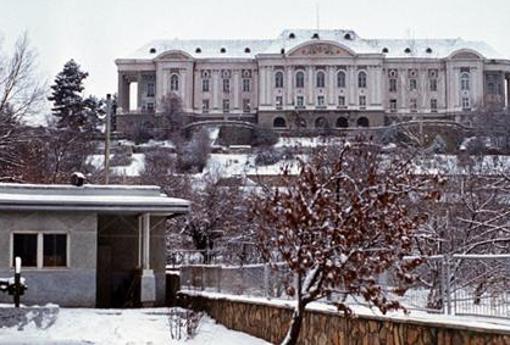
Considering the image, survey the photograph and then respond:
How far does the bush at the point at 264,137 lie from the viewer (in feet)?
328

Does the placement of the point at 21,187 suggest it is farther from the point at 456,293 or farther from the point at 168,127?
the point at 168,127

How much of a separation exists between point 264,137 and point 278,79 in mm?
18080

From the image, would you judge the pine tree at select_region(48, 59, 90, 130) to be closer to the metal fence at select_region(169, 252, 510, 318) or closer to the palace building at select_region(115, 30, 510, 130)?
the palace building at select_region(115, 30, 510, 130)

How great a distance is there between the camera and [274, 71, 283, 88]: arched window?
117000 millimetres

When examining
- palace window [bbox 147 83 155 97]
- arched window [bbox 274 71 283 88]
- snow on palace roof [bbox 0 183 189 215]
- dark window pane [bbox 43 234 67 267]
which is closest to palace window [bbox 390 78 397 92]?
arched window [bbox 274 71 283 88]

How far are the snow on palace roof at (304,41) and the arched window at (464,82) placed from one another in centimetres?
361

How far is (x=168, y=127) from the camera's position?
351 ft

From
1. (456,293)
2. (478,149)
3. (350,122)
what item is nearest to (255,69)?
(350,122)

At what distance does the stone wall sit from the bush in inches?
3157

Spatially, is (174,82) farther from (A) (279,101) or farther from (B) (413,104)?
(B) (413,104)

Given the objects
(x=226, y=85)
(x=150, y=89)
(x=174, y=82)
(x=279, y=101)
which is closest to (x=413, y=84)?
(x=279, y=101)

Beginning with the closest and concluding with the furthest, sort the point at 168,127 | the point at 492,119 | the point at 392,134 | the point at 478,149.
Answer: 1. the point at 478,149
2. the point at 392,134
3. the point at 492,119
4. the point at 168,127

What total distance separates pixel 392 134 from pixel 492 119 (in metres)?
15.8

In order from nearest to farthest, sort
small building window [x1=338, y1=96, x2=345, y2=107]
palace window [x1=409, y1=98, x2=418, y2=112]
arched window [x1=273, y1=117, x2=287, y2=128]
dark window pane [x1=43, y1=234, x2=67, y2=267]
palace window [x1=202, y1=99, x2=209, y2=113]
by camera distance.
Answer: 1. dark window pane [x1=43, y1=234, x2=67, y2=267]
2. palace window [x1=409, y1=98, x2=418, y2=112]
3. arched window [x1=273, y1=117, x2=287, y2=128]
4. small building window [x1=338, y1=96, x2=345, y2=107]
5. palace window [x1=202, y1=99, x2=209, y2=113]
